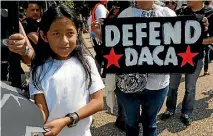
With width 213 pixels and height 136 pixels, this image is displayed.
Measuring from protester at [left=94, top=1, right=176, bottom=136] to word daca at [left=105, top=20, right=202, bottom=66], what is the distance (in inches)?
5.0

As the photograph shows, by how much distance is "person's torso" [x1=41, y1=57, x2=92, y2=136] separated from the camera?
169 centimetres

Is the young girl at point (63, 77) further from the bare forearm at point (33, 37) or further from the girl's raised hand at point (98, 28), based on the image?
the bare forearm at point (33, 37)

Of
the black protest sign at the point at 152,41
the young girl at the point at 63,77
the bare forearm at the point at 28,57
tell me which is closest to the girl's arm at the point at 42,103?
the young girl at the point at 63,77

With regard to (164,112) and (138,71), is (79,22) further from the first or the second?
(164,112)

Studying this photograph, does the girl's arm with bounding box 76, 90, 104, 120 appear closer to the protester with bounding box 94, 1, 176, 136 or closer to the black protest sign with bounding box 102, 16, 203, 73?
the black protest sign with bounding box 102, 16, 203, 73

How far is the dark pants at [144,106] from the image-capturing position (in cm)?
262

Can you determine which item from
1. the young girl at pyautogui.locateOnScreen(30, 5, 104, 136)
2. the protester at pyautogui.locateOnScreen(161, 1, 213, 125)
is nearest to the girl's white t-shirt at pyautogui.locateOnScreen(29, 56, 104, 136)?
the young girl at pyautogui.locateOnScreen(30, 5, 104, 136)

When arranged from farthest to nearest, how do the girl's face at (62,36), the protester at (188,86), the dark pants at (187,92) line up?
the dark pants at (187,92) → the protester at (188,86) → the girl's face at (62,36)

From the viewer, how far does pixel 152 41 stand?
95.2 inches

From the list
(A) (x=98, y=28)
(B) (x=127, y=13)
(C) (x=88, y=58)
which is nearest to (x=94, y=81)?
(C) (x=88, y=58)

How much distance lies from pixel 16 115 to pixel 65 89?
0.31 meters

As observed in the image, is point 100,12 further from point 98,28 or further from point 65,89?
point 65,89

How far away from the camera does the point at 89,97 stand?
5.90 ft

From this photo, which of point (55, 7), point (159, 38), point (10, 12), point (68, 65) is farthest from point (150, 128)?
point (10, 12)
